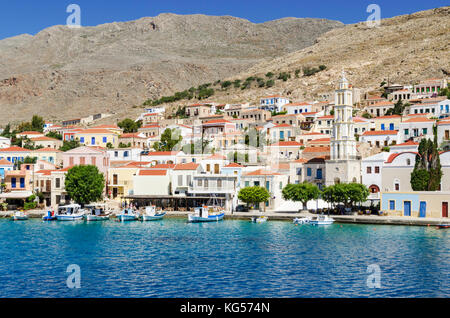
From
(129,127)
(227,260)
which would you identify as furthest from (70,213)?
(129,127)

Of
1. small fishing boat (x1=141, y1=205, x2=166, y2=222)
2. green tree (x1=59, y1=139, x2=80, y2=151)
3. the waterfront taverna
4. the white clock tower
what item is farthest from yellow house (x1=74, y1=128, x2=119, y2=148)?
the waterfront taverna

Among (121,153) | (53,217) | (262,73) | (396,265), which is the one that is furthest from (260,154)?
(262,73)

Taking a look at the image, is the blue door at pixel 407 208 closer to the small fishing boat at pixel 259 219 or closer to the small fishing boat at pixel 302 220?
the small fishing boat at pixel 302 220

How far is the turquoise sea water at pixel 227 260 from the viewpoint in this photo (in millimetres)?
23688

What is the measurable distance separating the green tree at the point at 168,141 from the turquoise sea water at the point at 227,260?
1374 inches

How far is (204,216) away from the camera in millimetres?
52062

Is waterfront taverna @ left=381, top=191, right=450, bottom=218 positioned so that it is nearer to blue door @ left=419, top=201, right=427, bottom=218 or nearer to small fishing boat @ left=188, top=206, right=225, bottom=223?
blue door @ left=419, top=201, right=427, bottom=218

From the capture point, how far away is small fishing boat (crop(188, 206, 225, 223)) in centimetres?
5178

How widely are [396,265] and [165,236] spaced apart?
19531 mm

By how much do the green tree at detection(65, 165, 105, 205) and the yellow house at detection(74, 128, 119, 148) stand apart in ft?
98.5

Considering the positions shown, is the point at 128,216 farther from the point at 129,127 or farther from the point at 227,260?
the point at 129,127

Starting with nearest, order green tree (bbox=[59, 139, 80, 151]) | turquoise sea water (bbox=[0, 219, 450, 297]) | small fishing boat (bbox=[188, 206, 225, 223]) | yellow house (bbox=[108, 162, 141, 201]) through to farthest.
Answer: turquoise sea water (bbox=[0, 219, 450, 297]) < small fishing boat (bbox=[188, 206, 225, 223]) < yellow house (bbox=[108, 162, 141, 201]) < green tree (bbox=[59, 139, 80, 151])

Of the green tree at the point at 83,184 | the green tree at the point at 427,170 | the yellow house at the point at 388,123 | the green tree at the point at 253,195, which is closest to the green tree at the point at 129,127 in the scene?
the green tree at the point at 83,184

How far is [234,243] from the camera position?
37.5 m
